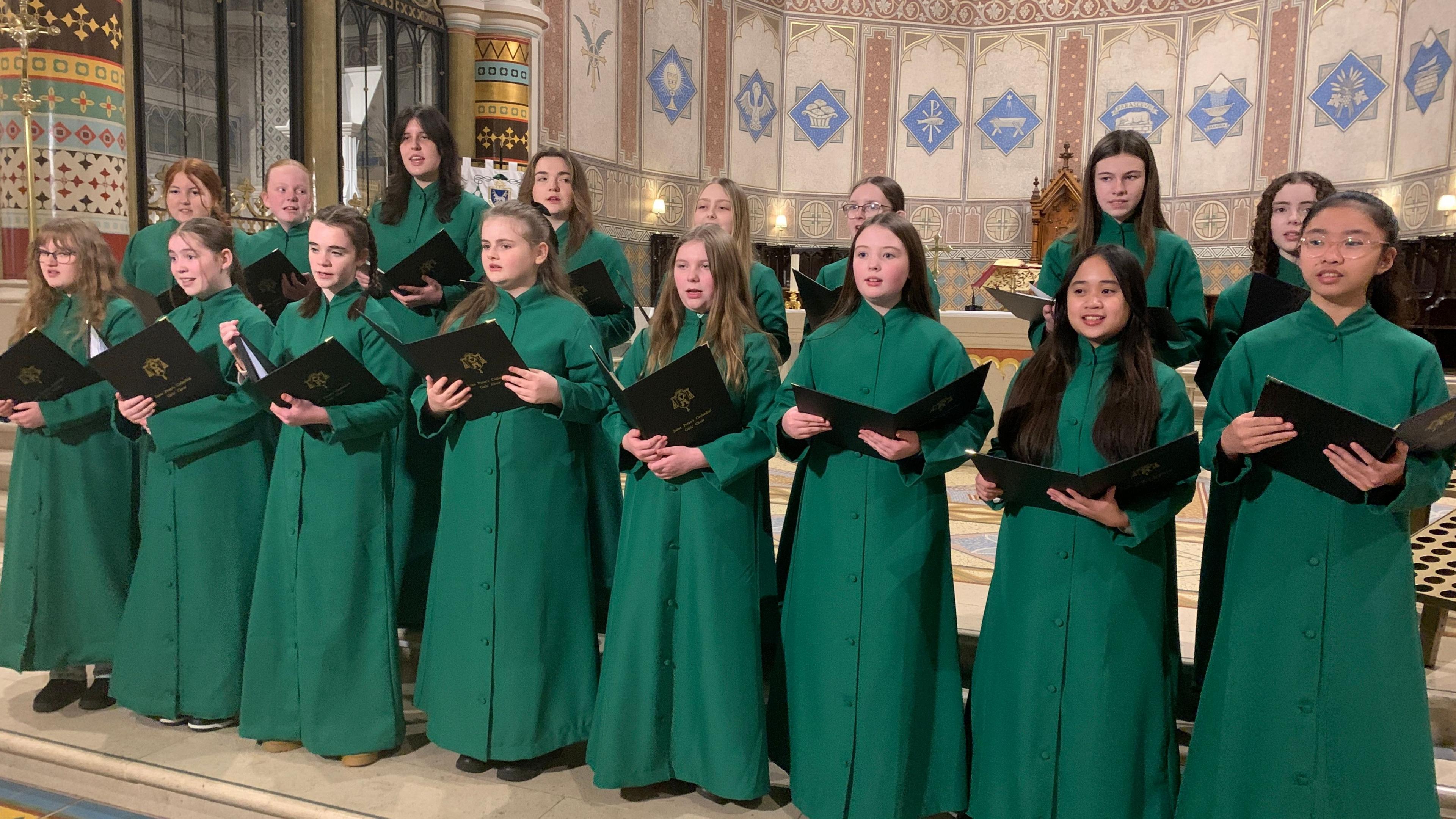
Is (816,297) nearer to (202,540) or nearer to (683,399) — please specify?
(683,399)

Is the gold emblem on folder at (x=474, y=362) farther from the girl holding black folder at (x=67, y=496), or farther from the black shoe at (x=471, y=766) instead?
the girl holding black folder at (x=67, y=496)

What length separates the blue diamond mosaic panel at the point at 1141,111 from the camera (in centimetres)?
1355

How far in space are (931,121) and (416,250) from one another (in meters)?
12.0

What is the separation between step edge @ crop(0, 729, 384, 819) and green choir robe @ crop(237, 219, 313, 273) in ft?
5.53

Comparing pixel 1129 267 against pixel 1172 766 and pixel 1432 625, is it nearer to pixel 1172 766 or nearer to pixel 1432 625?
pixel 1172 766

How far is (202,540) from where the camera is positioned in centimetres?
322

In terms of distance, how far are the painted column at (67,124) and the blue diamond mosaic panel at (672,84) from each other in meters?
6.91

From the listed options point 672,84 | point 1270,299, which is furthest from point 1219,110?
point 1270,299

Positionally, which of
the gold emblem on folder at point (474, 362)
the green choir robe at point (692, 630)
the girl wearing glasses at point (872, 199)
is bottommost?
the green choir robe at point (692, 630)

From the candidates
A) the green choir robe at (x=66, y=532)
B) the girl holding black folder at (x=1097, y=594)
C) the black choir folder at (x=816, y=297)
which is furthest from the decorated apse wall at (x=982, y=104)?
the girl holding black folder at (x=1097, y=594)

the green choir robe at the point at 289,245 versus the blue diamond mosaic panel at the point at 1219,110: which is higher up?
the blue diamond mosaic panel at the point at 1219,110

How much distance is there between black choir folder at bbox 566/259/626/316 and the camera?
328cm

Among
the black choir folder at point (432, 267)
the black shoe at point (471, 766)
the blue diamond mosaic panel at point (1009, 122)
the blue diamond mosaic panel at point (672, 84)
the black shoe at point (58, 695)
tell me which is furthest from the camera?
the blue diamond mosaic panel at point (1009, 122)

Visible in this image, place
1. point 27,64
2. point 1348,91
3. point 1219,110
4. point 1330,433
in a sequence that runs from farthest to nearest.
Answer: point 1219,110 < point 1348,91 < point 27,64 < point 1330,433
